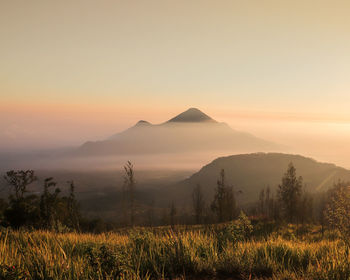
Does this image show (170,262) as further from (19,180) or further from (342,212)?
(19,180)

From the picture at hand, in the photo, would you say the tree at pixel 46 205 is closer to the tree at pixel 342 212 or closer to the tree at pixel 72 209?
the tree at pixel 72 209

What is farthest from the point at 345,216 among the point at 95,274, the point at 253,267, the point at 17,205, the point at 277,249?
the point at 17,205

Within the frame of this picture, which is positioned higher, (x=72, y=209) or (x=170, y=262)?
(x=170, y=262)

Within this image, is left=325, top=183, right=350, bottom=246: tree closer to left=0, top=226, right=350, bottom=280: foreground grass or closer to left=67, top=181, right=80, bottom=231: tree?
left=0, top=226, right=350, bottom=280: foreground grass

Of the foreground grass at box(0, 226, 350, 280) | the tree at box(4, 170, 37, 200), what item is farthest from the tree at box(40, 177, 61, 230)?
the foreground grass at box(0, 226, 350, 280)

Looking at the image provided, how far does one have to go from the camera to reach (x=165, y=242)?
8.62 m

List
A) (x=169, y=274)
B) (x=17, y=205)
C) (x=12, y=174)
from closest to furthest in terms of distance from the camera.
A: (x=169, y=274) → (x=17, y=205) → (x=12, y=174)

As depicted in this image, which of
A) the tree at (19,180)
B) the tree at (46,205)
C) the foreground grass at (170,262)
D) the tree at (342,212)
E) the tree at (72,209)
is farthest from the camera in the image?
the tree at (19,180)

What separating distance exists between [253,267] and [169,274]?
79.0 inches

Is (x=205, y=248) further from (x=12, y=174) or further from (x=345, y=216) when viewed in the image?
(x=12, y=174)

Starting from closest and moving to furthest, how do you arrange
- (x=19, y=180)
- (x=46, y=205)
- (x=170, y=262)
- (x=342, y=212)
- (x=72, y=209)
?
1. (x=170, y=262)
2. (x=342, y=212)
3. (x=72, y=209)
4. (x=46, y=205)
5. (x=19, y=180)

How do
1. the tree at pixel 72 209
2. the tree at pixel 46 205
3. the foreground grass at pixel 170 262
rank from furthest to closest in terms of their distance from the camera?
the tree at pixel 46 205 → the tree at pixel 72 209 → the foreground grass at pixel 170 262

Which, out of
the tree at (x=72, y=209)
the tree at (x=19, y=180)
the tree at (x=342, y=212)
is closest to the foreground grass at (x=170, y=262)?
the tree at (x=342, y=212)

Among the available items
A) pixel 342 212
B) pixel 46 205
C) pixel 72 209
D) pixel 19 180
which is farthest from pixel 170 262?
pixel 19 180
